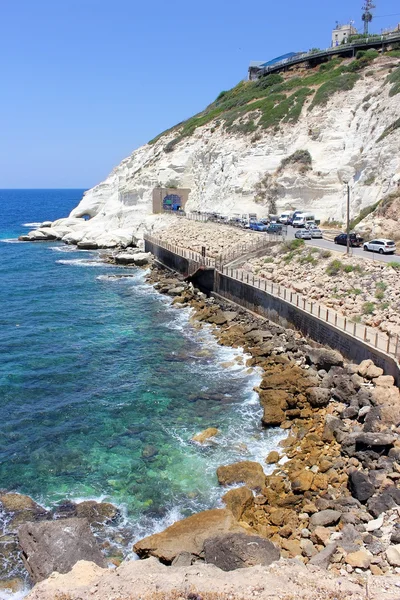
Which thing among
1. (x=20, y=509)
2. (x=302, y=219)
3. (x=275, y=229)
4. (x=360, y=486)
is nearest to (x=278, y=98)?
(x=302, y=219)

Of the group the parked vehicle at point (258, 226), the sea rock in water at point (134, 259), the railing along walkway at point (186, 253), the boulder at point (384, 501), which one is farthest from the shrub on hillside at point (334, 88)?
the boulder at point (384, 501)

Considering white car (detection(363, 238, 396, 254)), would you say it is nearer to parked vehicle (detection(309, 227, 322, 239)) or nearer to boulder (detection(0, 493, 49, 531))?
parked vehicle (detection(309, 227, 322, 239))

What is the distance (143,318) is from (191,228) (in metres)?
22.6

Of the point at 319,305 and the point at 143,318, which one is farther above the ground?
the point at 319,305

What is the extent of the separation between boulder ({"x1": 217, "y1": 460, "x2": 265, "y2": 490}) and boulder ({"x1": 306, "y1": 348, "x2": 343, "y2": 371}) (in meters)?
7.78

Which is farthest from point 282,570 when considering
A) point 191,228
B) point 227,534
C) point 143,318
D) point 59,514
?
point 191,228

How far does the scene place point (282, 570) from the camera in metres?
11.3

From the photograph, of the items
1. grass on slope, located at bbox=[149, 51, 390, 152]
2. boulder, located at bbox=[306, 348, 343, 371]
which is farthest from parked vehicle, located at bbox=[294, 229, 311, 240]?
grass on slope, located at bbox=[149, 51, 390, 152]

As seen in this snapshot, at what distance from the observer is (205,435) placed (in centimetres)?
2053

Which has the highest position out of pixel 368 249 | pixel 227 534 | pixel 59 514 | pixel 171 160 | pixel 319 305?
pixel 171 160

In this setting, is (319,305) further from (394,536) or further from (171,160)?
(171,160)

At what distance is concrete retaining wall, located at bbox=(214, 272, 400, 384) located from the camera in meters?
22.2

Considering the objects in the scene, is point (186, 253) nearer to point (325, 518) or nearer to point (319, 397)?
point (319, 397)

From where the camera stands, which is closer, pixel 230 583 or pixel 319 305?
pixel 230 583
